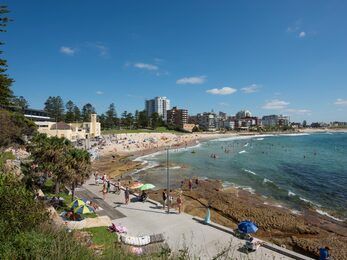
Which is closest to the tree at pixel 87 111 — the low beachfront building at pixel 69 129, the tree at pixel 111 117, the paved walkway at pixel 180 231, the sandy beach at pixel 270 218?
the tree at pixel 111 117

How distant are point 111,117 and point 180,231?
123 metres

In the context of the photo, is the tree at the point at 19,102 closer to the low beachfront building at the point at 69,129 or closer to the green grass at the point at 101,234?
the low beachfront building at the point at 69,129

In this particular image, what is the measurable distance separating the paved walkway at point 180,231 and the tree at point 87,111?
10914 cm

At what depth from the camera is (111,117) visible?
133500 mm

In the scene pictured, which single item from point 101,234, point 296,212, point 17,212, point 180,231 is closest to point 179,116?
point 296,212

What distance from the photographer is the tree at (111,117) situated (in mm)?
131250

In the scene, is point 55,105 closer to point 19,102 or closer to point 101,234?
point 19,102

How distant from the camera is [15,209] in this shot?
7555mm

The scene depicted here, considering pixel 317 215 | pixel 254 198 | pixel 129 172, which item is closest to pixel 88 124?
pixel 129 172

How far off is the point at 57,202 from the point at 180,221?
8348mm

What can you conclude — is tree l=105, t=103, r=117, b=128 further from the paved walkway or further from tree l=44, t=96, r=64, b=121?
the paved walkway

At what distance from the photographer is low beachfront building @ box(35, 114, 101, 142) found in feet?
219

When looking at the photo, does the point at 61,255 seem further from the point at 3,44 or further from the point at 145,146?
the point at 145,146

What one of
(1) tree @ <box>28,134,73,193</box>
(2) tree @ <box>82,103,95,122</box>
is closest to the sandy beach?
(1) tree @ <box>28,134,73,193</box>
